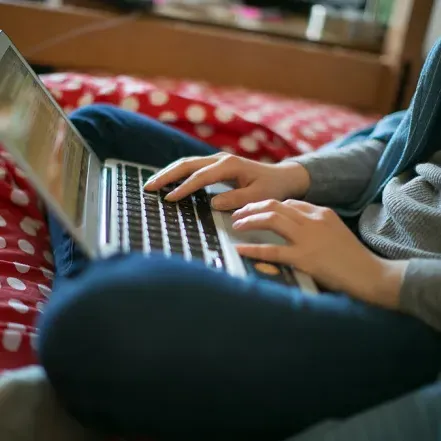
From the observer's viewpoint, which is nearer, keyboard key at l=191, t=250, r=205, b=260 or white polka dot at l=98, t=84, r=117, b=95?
keyboard key at l=191, t=250, r=205, b=260

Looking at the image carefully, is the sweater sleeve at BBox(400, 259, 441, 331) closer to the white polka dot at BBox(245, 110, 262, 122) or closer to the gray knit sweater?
the gray knit sweater

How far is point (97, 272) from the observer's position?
0.51 m

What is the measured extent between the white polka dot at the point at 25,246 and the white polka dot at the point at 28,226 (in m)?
0.03

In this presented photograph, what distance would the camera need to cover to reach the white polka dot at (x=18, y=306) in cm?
71

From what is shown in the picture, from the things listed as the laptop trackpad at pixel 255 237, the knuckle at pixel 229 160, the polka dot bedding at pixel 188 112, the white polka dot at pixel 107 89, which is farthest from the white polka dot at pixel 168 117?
the laptop trackpad at pixel 255 237

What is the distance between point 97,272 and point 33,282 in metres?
0.30

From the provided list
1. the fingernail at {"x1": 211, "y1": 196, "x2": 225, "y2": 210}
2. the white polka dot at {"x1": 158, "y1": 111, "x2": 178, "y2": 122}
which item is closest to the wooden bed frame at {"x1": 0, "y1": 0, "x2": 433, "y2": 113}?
the white polka dot at {"x1": 158, "y1": 111, "x2": 178, "y2": 122}

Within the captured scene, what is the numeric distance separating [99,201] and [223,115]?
1.49ft

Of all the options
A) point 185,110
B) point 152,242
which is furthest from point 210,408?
point 185,110

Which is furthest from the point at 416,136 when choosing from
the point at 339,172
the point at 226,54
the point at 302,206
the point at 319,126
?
the point at 226,54

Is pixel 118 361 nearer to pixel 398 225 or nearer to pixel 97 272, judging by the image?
pixel 97 272

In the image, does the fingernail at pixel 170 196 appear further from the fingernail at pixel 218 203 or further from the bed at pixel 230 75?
the bed at pixel 230 75

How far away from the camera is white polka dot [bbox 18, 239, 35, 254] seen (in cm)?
83

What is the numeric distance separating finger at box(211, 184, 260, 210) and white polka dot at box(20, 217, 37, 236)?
0.28m
